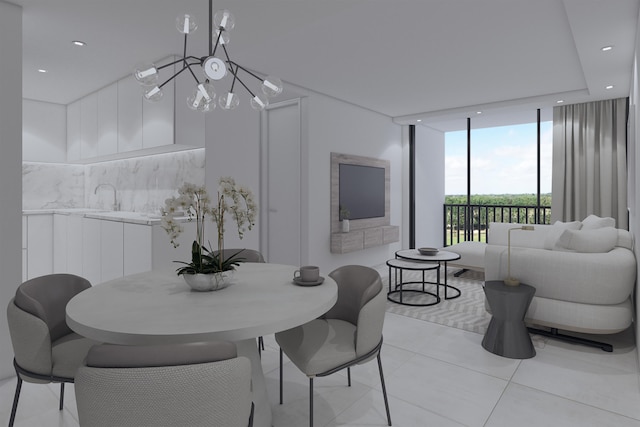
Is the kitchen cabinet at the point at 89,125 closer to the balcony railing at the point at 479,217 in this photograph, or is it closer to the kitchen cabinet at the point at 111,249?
the kitchen cabinet at the point at 111,249

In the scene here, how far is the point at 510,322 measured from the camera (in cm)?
283

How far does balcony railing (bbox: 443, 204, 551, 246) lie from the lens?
6.34m

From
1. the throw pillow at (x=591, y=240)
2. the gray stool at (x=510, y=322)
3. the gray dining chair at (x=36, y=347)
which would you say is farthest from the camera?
the throw pillow at (x=591, y=240)

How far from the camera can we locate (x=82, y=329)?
49.4 inches

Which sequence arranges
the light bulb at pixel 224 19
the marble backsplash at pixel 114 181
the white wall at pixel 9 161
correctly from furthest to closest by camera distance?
1. the marble backsplash at pixel 114 181
2. the white wall at pixel 9 161
3. the light bulb at pixel 224 19

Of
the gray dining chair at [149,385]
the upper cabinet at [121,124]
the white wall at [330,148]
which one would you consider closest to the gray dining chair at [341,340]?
the gray dining chair at [149,385]

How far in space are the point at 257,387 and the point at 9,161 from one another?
7.42 ft

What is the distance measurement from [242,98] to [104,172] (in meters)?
2.61

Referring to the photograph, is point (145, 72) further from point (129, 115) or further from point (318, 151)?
point (318, 151)

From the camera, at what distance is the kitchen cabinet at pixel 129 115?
3.89 metres

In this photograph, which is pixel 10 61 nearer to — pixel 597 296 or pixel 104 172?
pixel 104 172

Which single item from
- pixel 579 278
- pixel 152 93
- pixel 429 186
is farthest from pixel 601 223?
pixel 152 93

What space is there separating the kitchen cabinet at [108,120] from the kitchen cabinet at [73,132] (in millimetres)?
738

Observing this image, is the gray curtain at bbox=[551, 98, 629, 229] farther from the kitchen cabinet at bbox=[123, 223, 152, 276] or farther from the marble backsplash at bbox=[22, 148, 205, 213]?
the kitchen cabinet at bbox=[123, 223, 152, 276]
